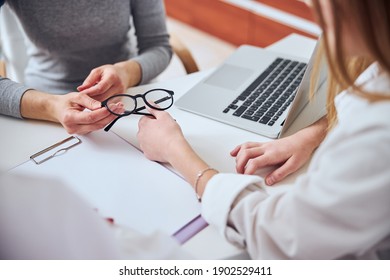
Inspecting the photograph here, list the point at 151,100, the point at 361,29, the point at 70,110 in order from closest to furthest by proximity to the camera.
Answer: the point at 361,29 < the point at 70,110 < the point at 151,100

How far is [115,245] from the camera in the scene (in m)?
0.49

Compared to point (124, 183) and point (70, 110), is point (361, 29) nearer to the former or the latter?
point (124, 183)

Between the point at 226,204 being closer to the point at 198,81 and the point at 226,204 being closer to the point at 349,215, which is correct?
the point at 349,215

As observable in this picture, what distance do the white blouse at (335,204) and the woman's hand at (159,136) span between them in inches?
6.6

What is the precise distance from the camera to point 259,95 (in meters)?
0.99

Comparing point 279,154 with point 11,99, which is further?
point 11,99

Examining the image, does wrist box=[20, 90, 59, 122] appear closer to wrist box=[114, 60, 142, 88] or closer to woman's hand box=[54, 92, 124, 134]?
woman's hand box=[54, 92, 124, 134]

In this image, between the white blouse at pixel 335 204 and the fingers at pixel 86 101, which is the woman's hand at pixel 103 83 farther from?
the white blouse at pixel 335 204

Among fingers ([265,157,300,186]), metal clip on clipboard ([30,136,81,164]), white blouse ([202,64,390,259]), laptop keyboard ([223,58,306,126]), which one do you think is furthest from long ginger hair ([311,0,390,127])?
metal clip on clipboard ([30,136,81,164])

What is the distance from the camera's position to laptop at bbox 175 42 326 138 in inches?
35.7

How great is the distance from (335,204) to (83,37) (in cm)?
88

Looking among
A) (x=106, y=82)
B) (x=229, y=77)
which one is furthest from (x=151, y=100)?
(x=229, y=77)

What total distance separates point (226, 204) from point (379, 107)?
11.0 inches

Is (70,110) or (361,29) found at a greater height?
(361,29)
